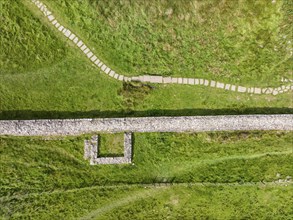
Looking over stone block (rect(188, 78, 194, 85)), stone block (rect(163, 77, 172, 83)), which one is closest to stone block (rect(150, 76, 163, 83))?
stone block (rect(163, 77, 172, 83))

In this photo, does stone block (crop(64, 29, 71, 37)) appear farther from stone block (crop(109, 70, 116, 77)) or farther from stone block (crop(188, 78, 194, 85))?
stone block (crop(188, 78, 194, 85))

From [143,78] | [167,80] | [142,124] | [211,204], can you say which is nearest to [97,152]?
[142,124]

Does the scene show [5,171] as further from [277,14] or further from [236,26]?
[277,14]

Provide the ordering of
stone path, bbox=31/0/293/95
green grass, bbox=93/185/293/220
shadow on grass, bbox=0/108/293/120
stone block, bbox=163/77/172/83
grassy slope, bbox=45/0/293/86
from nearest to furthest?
grassy slope, bbox=45/0/293/86 → stone path, bbox=31/0/293/95 → shadow on grass, bbox=0/108/293/120 → stone block, bbox=163/77/172/83 → green grass, bbox=93/185/293/220

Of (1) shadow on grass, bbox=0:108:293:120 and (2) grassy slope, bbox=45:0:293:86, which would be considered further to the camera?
(1) shadow on grass, bbox=0:108:293:120

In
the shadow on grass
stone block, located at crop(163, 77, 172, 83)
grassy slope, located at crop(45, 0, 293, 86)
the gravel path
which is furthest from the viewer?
stone block, located at crop(163, 77, 172, 83)

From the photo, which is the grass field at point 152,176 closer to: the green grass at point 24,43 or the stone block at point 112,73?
the stone block at point 112,73
